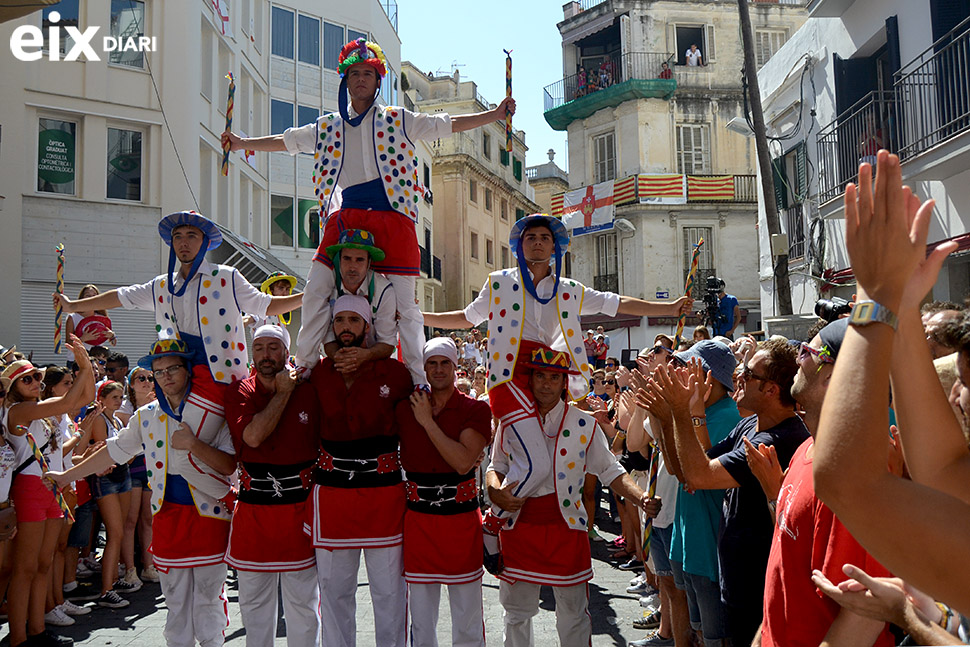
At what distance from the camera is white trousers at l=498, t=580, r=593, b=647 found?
4.14 meters

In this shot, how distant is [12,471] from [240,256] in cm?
1344

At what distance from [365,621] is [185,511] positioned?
2067mm

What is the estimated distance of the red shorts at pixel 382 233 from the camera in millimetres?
4898

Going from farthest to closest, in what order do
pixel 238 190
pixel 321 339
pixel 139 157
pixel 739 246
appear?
pixel 739 246 < pixel 238 190 < pixel 139 157 < pixel 321 339

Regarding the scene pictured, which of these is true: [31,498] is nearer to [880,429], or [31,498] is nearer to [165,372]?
[165,372]

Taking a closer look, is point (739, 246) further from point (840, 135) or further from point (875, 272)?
point (875, 272)

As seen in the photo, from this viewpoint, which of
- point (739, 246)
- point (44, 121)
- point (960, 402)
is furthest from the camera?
point (739, 246)

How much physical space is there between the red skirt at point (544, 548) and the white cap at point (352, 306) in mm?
1398

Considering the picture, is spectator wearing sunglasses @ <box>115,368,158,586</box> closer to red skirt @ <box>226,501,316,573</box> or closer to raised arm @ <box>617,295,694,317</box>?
red skirt @ <box>226,501,316,573</box>

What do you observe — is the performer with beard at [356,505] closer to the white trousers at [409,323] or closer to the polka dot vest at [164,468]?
the white trousers at [409,323]

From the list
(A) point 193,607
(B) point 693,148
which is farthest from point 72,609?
(B) point 693,148

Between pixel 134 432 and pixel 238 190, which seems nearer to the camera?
pixel 134 432

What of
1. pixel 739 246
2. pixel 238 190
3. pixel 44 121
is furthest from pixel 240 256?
pixel 739 246

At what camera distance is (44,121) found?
1585cm
